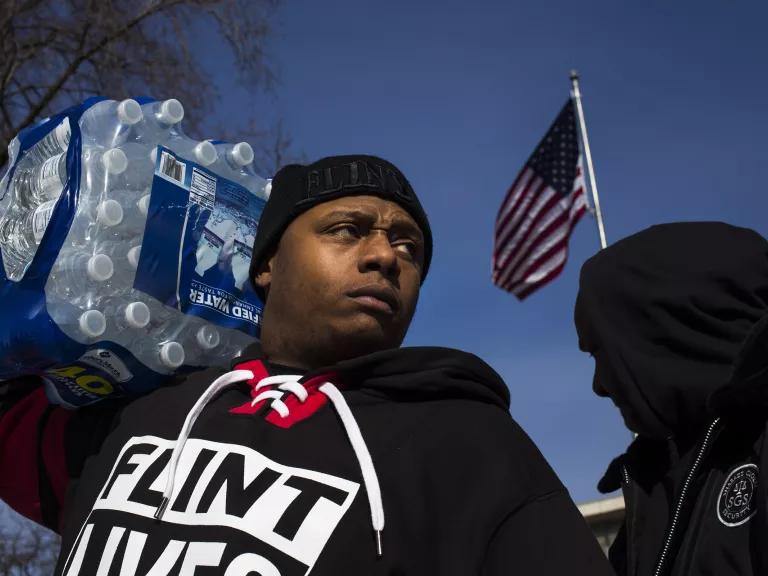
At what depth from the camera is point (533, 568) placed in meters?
1.90

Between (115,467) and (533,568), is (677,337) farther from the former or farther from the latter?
(115,467)

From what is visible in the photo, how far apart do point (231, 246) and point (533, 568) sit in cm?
144

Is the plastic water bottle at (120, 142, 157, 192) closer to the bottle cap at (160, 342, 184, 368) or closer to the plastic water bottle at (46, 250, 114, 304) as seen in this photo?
the plastic water bottle at (46, 250, 114, 304)

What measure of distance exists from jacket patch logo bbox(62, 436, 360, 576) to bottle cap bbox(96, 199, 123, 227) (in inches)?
26.3

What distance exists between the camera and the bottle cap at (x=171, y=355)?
104 inches

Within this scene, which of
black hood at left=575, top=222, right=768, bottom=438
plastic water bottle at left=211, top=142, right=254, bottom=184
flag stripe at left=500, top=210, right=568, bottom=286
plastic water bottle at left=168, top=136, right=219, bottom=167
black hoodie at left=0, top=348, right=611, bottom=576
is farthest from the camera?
flag stripe at left=500, top=210, right=568, bottom=286

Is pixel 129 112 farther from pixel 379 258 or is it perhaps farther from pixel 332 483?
pixel 332 483

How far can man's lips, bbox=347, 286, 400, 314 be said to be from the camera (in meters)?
2.44

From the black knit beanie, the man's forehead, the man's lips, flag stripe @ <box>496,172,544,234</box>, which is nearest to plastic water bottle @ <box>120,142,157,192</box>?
the black knit beanie

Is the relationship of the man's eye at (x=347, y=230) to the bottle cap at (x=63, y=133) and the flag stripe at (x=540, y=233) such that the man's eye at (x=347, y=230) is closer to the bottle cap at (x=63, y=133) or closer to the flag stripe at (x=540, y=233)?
the bottle cap at (x=63, y=133)

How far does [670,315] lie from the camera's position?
252cm

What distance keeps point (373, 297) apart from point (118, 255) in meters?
0.73

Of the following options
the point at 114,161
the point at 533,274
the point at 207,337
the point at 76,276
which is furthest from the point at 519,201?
the point at 76,276

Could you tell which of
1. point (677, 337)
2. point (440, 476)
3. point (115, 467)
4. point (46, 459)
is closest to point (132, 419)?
point (115, 467)
